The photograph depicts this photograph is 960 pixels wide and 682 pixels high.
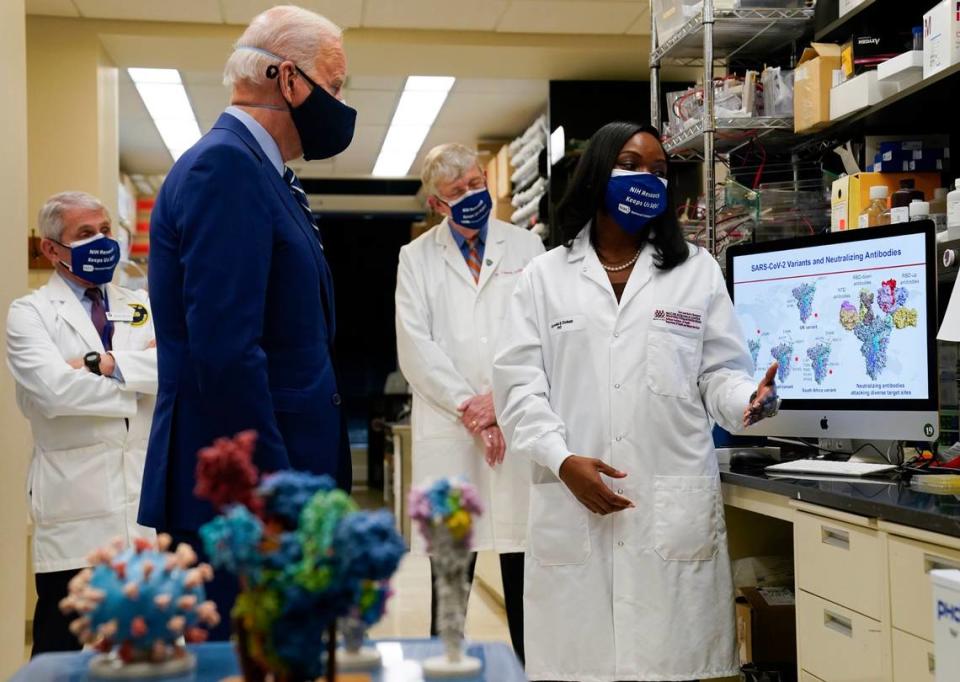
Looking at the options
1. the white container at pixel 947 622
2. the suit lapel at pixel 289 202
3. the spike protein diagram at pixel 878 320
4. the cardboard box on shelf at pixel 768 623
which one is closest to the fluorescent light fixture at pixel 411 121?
the spike protein diagram at pixel 878 320

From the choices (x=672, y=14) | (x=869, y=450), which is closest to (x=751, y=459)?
(x=869, y=450)

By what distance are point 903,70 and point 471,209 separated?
1236mm

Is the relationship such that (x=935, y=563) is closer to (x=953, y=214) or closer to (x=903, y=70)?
Result: (x=953, y=214)

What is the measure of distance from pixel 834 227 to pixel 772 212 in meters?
0.28

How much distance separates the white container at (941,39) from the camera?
7.79ft

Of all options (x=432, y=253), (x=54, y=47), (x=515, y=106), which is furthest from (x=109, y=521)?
(x=515, y=106)

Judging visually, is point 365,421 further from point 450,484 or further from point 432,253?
point 450,484

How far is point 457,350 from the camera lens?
10.5ft

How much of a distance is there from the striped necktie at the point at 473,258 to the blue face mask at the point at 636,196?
1.01 metres

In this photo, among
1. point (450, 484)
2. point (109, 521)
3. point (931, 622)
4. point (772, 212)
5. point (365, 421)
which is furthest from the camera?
point (365, 421)

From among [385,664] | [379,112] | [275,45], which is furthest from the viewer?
[379,112]

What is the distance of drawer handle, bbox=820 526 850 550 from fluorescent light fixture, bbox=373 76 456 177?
5.13 metres

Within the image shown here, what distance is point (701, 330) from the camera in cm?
227

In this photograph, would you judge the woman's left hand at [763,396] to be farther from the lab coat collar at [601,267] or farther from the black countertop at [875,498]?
the lab coat collar at [601,267]
